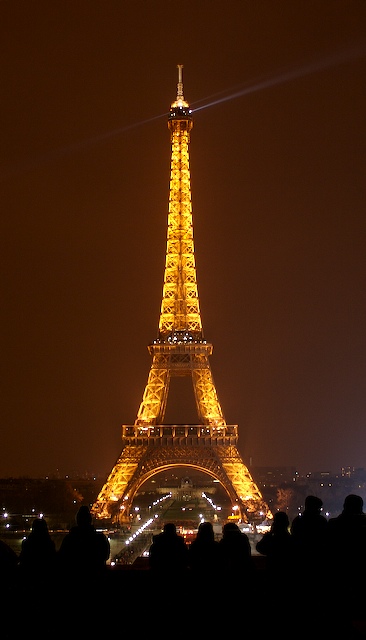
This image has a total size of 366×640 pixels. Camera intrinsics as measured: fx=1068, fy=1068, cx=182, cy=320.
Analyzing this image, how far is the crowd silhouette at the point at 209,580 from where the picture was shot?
9320 mm

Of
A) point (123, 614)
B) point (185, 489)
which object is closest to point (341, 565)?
point (123, 614)

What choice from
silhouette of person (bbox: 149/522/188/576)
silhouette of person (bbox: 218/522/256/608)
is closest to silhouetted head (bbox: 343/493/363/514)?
silhouette of person (bbox: 218/522/256/608)

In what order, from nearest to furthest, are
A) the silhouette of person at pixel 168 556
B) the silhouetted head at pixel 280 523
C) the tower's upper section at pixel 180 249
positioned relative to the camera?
the silhouette of person at pixel 168 556, the silhouetted head at pixel 280 523, the tower's upper section at pixel 180 249

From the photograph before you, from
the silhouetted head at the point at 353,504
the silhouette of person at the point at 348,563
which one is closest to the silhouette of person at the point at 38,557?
the silhouette of person at the point at 348,563

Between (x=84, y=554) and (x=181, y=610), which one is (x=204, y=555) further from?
(x=84, y=554)

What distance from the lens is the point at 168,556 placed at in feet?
32.5

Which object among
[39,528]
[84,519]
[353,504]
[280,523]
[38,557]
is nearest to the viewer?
[38,557]

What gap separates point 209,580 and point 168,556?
1.61ft

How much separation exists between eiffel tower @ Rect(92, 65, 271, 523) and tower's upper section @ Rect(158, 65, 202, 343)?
0.16 ft

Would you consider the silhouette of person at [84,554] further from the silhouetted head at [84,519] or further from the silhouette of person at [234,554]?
the silhouette of person at [234,554]

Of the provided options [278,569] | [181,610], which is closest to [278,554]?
[278,569]

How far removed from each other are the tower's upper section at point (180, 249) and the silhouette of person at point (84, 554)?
41125 millimetres

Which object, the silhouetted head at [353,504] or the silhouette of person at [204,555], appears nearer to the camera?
the silhouette of person at [204,555]

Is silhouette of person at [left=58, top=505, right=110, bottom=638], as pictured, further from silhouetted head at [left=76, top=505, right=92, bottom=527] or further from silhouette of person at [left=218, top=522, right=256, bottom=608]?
silhouette of person at [left=218, top=522, right=256, bottom=608]
